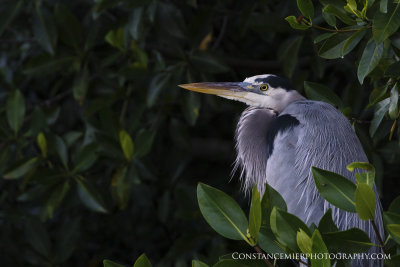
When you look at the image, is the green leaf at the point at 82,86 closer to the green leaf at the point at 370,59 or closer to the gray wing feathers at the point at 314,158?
the gray wing feathers at the point at 314,158

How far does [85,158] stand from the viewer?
9.95ft

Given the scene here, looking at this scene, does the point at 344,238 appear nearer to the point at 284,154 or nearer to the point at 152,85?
the point at 284,154

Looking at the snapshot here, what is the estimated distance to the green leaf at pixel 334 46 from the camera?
1.96 metres

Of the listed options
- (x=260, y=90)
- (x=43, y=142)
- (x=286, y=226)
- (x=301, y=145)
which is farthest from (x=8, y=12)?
(x=286, y=226)

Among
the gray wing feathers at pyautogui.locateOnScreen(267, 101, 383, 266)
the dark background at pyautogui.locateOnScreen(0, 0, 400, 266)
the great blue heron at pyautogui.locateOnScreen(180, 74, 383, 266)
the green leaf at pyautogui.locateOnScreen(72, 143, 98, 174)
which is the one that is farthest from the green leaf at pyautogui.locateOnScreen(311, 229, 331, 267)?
the green leaf at pyautogui.locateOnScreen(72, 143, 98, 174)

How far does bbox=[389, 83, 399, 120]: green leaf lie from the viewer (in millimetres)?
1892

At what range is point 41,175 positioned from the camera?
2.96 meters

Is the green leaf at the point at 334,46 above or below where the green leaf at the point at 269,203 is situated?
above

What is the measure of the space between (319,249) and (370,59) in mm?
739

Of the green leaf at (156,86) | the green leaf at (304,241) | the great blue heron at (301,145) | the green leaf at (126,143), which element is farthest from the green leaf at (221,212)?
the green leaf at (156,86)

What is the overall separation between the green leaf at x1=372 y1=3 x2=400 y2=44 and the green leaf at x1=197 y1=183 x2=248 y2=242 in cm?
66

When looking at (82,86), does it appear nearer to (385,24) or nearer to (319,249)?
(385,24)

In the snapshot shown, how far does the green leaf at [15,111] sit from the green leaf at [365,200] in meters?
2.22

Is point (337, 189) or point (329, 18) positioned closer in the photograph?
point (337, 189)
